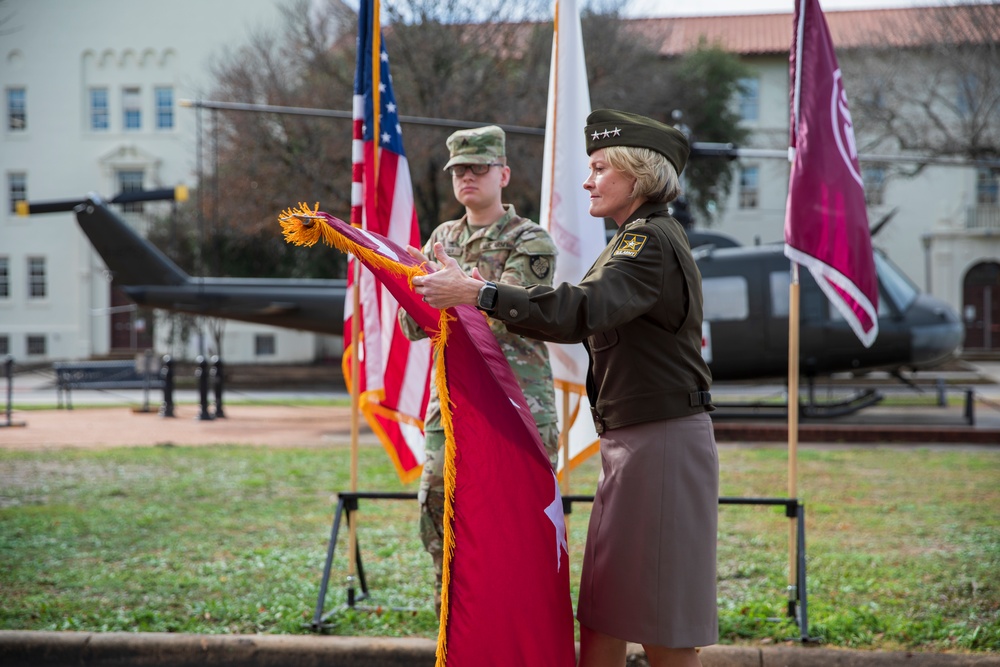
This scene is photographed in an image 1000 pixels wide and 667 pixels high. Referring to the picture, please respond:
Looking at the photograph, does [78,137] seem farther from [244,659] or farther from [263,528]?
[244,659]

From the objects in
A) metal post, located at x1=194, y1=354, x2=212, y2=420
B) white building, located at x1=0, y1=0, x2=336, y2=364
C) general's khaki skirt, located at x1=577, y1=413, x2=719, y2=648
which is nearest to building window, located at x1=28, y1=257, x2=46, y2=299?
white building, located at x1=0, y1=0, x2=336, y2=364

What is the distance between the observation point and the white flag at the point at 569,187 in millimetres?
4902

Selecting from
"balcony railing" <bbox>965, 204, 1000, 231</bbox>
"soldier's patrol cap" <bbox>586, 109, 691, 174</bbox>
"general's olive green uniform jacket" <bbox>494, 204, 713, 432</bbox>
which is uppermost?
"balcony railing" <bbox>965, 204, 1000, 231</bbox>

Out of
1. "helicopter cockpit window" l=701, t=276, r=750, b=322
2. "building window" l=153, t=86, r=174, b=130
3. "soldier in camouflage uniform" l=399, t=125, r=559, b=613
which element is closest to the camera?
"soldier in camouflage uniform" l=399, t=125, r=559, b=613

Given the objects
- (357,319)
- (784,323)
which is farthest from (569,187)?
(784,323)

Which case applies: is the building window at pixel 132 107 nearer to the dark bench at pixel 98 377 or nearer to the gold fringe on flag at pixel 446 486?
the dark bench at pixel 98 377

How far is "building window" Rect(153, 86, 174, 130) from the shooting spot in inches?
1513

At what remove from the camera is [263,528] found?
7.02m

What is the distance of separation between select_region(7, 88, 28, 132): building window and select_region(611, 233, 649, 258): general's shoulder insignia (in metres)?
42.5

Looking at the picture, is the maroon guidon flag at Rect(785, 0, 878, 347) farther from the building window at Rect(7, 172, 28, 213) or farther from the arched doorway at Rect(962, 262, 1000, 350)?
the building window at Rect(7, 172, 28, 213)

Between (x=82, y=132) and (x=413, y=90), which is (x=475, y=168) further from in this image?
(x=82, y=132)

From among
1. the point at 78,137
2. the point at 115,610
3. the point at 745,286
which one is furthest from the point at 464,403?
the point at 78,137

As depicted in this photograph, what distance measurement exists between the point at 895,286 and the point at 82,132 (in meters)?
34.4

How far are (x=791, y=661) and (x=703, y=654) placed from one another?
0.38 metres
